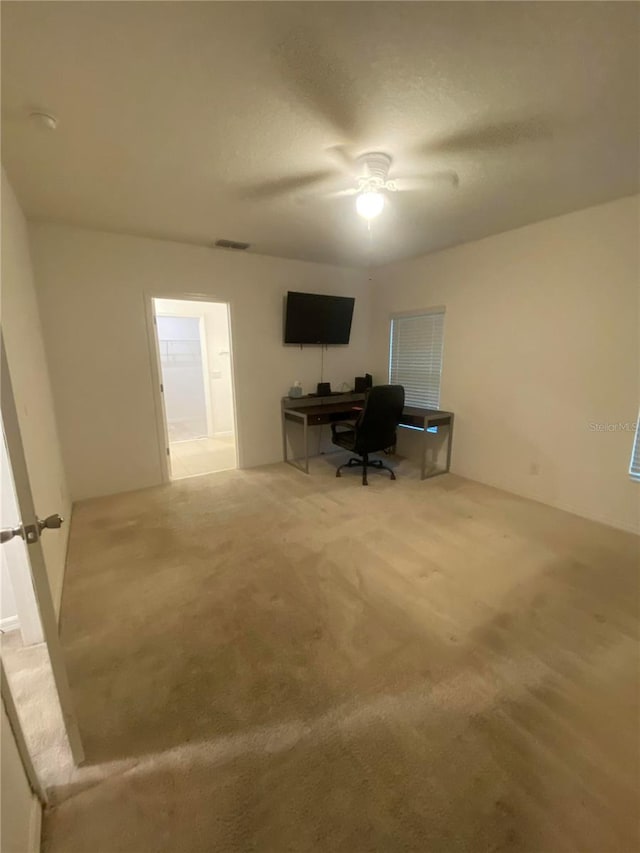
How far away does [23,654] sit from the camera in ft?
5.74

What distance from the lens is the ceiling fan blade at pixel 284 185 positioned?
2240 millimetres

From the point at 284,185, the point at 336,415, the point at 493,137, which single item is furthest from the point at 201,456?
the point at 493,137

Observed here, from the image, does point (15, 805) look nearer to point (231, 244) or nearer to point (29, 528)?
point (29, 528)

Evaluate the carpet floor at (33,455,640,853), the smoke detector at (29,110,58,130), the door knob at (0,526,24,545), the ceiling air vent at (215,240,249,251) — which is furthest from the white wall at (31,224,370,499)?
the door knob at (0,526,24,545)

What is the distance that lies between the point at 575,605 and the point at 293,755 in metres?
1.72

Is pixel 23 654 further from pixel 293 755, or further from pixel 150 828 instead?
pixel 293 755

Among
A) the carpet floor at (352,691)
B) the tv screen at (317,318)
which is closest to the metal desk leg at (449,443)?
the carpet floor at (352,691)

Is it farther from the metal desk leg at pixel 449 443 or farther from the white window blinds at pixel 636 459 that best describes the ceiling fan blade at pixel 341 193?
the white window blinds at pixel 636 459

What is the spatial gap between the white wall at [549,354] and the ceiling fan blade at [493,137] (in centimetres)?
138

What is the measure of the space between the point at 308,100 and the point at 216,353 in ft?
15.5

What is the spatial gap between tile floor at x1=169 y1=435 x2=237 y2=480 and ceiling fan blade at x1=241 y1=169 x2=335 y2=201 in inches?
116

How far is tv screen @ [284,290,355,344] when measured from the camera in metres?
4.22

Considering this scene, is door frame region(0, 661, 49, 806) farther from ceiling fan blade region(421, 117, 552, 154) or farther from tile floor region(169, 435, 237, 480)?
tile floor region(169, 435, 237, 480)

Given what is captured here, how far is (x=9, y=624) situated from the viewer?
1.89m
